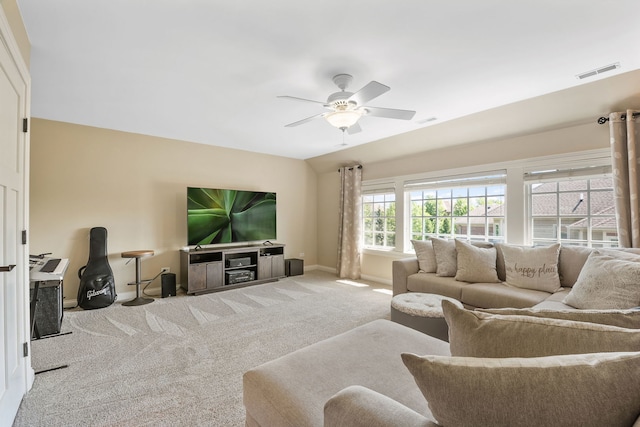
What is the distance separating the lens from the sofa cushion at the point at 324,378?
1092mm

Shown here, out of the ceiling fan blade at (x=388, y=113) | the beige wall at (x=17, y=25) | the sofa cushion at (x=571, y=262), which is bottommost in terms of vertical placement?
the sofa cushion at (x=571, y=262)

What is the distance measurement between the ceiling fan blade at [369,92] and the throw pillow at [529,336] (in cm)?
170

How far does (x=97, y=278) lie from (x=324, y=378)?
370 centimetres

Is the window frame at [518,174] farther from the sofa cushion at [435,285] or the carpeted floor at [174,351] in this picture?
the carpeted floor at [174,351]

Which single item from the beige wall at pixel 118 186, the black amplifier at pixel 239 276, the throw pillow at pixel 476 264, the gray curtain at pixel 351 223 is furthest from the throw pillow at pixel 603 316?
the beige wall at pixel 118 186

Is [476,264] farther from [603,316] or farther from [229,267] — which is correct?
[229,267]

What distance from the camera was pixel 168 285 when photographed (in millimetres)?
4094

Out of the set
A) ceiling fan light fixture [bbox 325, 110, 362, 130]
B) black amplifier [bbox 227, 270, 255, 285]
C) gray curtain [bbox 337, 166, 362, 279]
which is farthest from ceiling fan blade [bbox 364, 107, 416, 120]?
black amplifier [bbox 227, 270, 255, 285]

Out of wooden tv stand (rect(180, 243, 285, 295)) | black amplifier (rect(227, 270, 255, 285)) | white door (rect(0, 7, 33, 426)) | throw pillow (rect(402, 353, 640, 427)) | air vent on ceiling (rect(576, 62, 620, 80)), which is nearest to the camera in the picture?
throw pillow (rect(402, 353, 640, 427))

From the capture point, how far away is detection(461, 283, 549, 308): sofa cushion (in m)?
2.48

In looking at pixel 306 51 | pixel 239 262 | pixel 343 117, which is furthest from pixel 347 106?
pixel 239 262

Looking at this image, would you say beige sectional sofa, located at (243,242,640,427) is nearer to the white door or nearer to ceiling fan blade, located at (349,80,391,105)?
the white door

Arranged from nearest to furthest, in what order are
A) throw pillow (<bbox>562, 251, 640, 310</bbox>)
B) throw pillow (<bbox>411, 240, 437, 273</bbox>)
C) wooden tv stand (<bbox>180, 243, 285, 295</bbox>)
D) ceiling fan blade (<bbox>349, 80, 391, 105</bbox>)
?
throw pillow (<bbox>562, 251, 640, 310</bbox>) → ceiling fan blade (<bbox>349, 80, 391, 105</bbox>) → throw pillow (<bbox>411, 240, 437, 273</bbox>) → wooden tv stand (<bbox>180, 243, 285, 295</bbox>)

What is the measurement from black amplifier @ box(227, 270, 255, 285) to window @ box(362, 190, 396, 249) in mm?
2245
